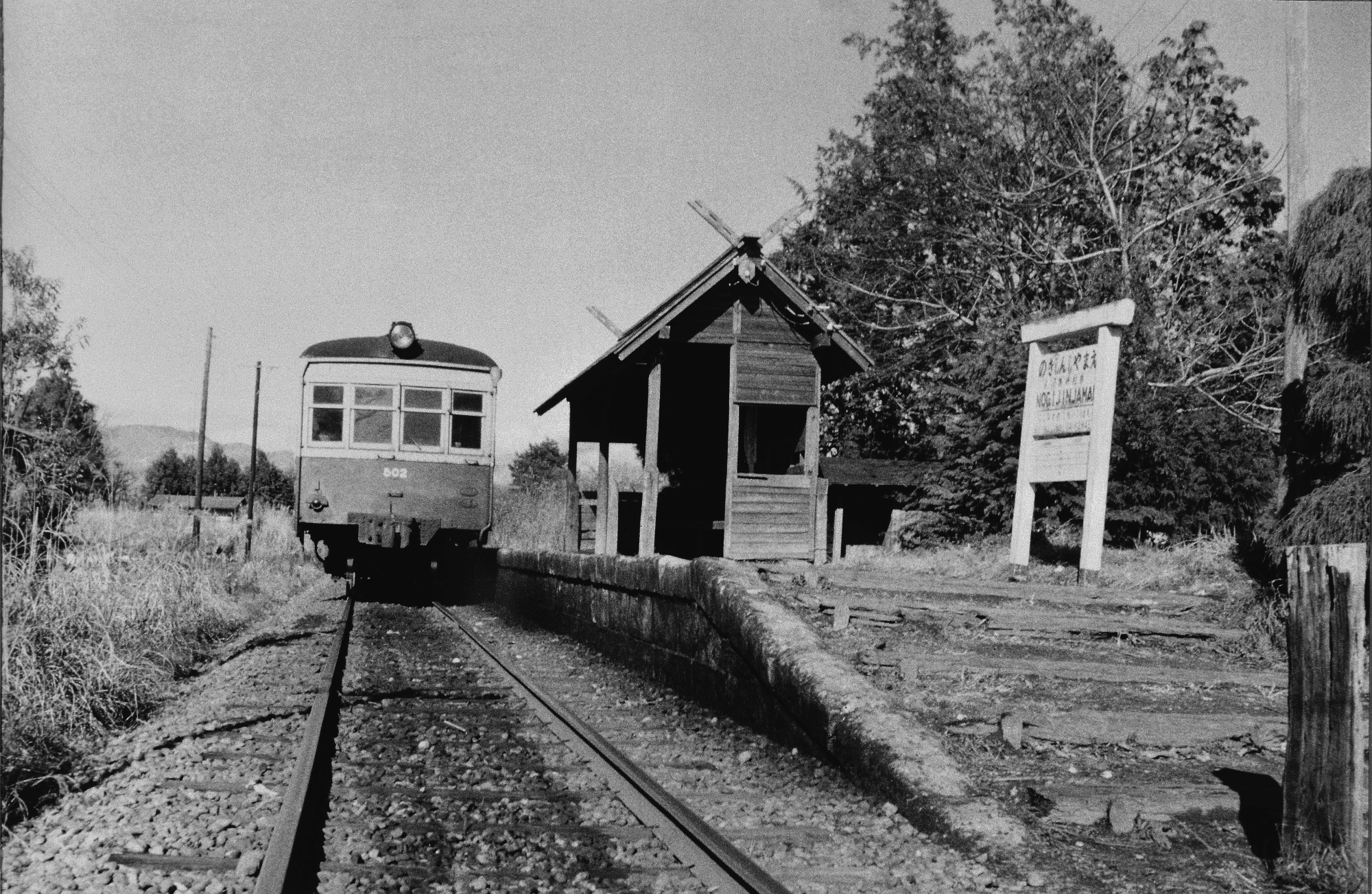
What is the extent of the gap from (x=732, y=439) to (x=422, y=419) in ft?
13.6

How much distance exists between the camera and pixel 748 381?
50.9ft

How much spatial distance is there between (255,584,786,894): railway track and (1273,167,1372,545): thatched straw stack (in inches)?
179

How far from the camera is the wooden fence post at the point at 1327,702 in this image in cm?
372

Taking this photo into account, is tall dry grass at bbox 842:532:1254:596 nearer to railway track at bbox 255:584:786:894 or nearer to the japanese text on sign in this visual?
the japanese text on sign

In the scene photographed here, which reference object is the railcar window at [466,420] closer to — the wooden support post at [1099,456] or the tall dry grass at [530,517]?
the tall dry grass at [530,517]

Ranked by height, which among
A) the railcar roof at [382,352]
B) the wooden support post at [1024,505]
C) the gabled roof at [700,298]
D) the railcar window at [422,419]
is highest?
the gabled roof at [700,298]

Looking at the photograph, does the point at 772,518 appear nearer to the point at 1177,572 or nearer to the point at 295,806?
the point at 1177,572

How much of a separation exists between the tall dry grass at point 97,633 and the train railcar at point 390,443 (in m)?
1.91

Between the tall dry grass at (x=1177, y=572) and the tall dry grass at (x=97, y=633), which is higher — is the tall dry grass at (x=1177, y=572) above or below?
above

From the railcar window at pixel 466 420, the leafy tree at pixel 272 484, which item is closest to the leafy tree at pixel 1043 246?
the railcar window at pixel 466 420

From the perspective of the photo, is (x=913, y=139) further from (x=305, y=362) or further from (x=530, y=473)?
(x=530, y=473)

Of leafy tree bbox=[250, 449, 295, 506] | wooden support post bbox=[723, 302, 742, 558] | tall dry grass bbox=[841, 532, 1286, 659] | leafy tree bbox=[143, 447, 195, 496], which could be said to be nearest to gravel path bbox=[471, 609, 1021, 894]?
tall dry grass bbox=[841, 532, 1286, 659]

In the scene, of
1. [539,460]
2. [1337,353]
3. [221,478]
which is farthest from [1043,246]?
[221,478]

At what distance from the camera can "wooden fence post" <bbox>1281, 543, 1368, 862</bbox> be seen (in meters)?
3.72
